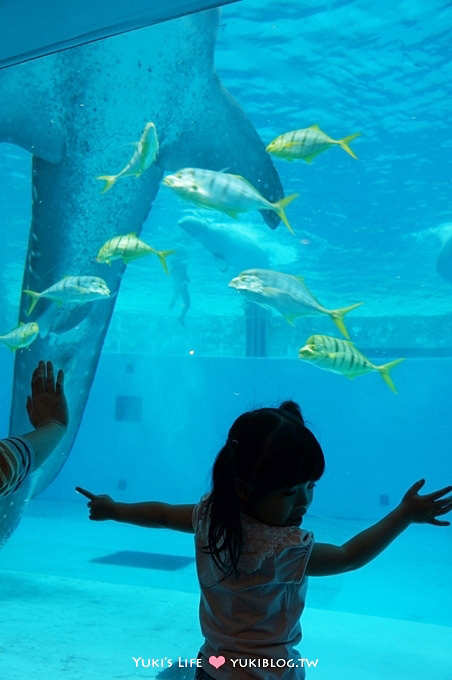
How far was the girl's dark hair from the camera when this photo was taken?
5.97 feet

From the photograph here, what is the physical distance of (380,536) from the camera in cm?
188

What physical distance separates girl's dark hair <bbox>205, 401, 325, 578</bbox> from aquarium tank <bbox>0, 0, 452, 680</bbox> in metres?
0.22

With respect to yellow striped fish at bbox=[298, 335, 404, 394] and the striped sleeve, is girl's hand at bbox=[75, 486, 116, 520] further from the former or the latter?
yellow striped fish at bbox=[298, 335, 404, 394]

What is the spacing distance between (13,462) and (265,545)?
0.79m

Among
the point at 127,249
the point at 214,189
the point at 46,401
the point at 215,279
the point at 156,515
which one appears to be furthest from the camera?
the point at 215,279

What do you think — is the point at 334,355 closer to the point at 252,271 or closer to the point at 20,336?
the point at 252,271

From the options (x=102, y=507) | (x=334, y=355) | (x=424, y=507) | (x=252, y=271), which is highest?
(x=424, y=507)

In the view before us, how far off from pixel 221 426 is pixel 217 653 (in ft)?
68.8

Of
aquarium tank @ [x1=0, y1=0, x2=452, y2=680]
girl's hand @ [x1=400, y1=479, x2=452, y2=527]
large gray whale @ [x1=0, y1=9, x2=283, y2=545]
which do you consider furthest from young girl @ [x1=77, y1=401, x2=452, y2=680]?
large gray whale @ [x1=0, y1=9, x2=283, y2=545]

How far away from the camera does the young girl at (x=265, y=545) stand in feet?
5.96

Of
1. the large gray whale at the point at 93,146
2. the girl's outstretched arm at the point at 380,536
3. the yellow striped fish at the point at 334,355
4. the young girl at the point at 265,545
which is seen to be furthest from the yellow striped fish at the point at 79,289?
the girl's outstretched arm at the point at 380,536

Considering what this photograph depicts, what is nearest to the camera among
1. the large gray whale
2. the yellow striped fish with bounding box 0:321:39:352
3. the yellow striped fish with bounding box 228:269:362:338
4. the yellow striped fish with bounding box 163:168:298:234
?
the yellow striped fish with bounding box 163:168:298:234

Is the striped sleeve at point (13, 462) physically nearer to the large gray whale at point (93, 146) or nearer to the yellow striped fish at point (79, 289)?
the yellow striped fish at point (79, 289)

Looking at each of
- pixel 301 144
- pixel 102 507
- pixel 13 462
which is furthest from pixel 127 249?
pixel 13 462
